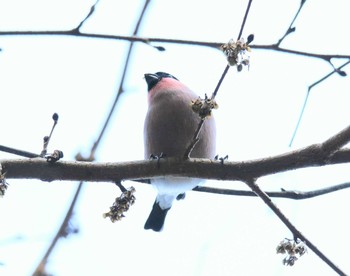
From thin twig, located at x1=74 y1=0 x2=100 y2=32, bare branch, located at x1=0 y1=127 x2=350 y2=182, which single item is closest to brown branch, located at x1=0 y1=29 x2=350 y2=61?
thin twig, located at x1=74 y1=0 x2=100 y2=32

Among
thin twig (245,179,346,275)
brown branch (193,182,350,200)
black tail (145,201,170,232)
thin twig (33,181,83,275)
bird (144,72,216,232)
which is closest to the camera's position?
thin twig (33,181,83,275)

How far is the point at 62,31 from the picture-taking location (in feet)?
6.79

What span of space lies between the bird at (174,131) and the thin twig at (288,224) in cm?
74

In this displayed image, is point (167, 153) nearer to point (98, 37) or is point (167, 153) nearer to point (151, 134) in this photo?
point (151, 134)

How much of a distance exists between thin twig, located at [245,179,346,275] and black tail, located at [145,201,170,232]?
4.86ft

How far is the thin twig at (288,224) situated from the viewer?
1962 mm

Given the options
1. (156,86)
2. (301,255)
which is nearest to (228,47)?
(301,255)

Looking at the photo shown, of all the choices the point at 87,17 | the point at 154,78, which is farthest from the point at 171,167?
the point at 154,78

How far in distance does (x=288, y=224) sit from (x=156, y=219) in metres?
1.58

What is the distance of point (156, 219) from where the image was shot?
3545mm

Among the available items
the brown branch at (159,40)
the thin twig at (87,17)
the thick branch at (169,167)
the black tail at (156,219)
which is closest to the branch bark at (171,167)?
the thick branch at (169,167)

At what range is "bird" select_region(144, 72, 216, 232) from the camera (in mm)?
2949

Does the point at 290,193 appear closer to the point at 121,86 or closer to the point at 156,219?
the point at 121,86

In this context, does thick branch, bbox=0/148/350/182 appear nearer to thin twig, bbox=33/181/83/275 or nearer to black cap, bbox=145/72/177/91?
thin twig, bbox=33/181/83/275
